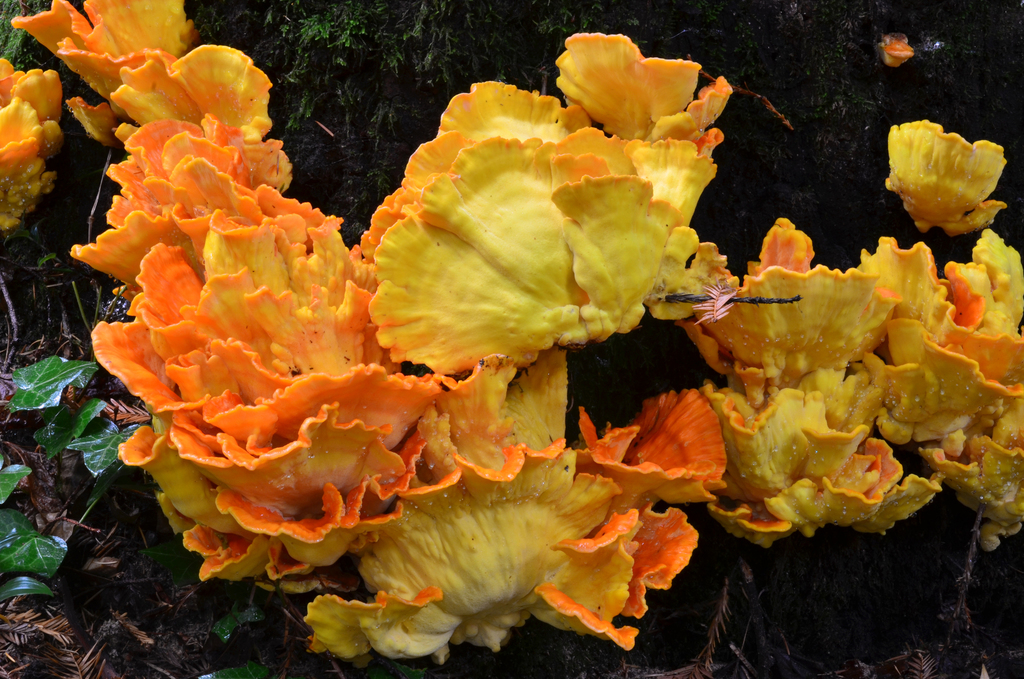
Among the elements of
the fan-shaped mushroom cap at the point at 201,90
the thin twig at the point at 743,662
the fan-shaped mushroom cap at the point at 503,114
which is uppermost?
the fan-shaped mushroom cap at the point at 201,90

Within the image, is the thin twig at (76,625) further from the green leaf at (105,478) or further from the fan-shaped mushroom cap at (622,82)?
the fan-shaped mushroom cap at (622,82)

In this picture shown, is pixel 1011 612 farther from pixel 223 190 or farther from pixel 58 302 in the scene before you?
pixel 58 302

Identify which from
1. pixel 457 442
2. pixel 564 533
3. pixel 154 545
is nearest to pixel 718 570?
pixel 564 533

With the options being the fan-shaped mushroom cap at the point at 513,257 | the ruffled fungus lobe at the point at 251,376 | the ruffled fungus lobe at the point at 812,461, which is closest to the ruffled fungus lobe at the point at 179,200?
the ruffled fungus lobe at the point at 251,376

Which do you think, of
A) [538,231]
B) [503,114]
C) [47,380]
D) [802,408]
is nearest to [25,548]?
[47,380]

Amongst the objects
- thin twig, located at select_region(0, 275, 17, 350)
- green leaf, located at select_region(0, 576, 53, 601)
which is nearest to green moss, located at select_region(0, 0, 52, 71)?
thin twig, located at select_region(0, 275, 17, 350)

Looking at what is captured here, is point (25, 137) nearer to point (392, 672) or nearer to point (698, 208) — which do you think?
point (392, 672)
